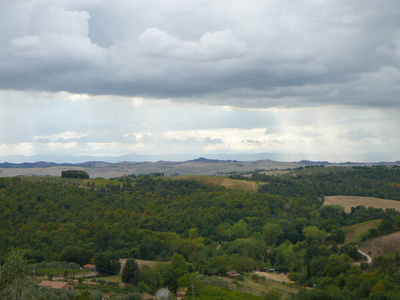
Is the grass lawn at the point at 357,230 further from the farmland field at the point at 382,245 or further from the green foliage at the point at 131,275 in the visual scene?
the green foliage at the point at 131,275

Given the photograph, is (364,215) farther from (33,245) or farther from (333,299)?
(33,245)

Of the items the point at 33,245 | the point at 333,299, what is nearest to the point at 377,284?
the point at 333,299

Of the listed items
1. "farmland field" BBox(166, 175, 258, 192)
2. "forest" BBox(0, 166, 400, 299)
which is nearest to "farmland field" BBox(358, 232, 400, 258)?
"forest" BBox(0, 166, 400, 299)

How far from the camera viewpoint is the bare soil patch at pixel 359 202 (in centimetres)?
12545

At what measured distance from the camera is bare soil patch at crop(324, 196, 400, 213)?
412ft

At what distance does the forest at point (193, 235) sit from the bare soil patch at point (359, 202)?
5.47 m

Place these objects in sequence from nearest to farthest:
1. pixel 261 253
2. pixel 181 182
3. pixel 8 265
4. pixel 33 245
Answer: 1. pixel 8 265
2. pixel 33 245
3. pixel 261 253
4. pixel 181 182

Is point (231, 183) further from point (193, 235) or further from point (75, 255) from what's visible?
point (75, 255)

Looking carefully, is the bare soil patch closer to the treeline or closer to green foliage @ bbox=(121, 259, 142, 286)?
the treeline

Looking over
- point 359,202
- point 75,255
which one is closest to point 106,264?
point 75,255

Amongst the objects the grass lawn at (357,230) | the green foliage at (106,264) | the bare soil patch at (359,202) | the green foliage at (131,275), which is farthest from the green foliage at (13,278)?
the bare soil patch at (359,202)

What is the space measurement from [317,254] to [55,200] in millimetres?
63037

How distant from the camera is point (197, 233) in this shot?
331ft

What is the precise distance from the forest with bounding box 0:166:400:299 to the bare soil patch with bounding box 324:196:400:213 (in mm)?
5473
